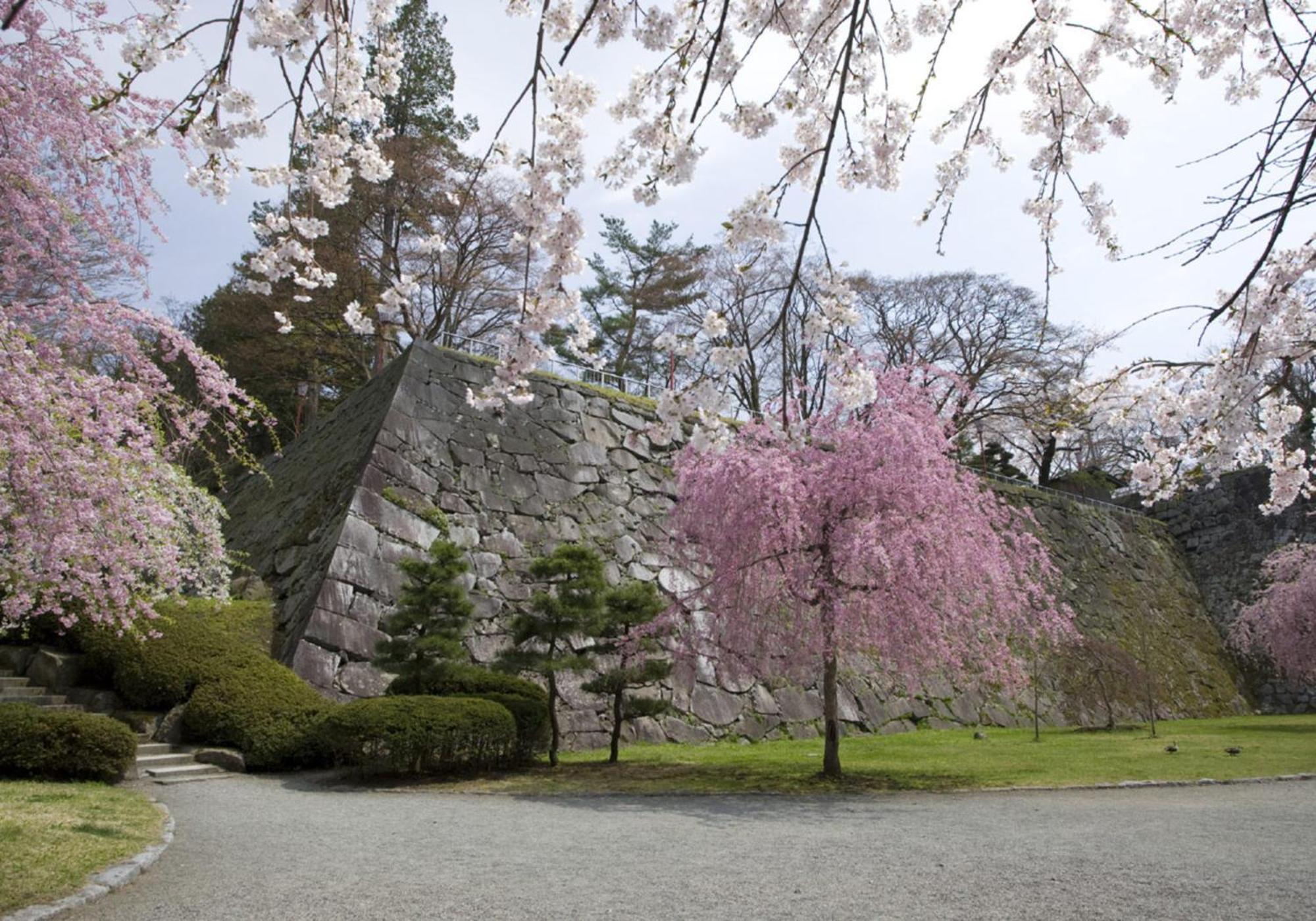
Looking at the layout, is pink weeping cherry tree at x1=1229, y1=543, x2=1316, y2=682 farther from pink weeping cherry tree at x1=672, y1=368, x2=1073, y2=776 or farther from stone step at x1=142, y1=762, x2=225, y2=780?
stone step at x1=142, y1=762, x2=225, y2=780

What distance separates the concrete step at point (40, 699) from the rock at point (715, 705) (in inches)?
304

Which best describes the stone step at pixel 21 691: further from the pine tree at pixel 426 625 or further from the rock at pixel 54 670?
the pine tree at pixel 426 625

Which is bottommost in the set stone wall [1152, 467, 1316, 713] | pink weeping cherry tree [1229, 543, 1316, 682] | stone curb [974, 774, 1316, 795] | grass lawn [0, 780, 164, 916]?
grass lawn [0, 780, 164, 916]

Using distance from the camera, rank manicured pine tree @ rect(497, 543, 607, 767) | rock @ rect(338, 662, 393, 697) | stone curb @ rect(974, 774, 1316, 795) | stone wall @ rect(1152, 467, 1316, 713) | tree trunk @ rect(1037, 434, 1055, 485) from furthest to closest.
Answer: tree trunk @ rect(1037, 434, 1055, 485), stone wall @ rect(1152, 467, 1316, 713), rock @ rect(338, 662, 393, 697), manicured pine tree @ rect(497, 543, 607, 767), stone curb @ rect(974, 774, 1316, 795)

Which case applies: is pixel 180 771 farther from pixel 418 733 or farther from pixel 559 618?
pixel 559 618

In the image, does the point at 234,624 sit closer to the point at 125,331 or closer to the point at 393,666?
the point at 393,666

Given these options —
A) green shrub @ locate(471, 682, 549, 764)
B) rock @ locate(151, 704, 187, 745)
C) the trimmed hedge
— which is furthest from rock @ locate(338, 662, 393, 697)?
rock @ locate(151, 704, 187, 745)

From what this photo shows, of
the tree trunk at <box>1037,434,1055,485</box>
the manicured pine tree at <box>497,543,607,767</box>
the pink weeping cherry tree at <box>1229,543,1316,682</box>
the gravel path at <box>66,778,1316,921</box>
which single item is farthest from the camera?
the tree trunk at <box>1037,434,1055,485</box>

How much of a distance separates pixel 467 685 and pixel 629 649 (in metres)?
1.93

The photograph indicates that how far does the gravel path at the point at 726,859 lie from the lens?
13.0 feet

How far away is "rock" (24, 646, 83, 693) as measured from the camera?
9672 millimetres

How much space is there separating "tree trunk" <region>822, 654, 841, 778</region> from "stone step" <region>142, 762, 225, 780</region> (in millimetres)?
6167

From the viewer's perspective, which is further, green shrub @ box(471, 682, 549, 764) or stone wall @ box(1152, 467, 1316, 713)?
stone wall @ box(1152, 467, 1316, 713)

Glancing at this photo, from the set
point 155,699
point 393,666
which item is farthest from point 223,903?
point 155,699
